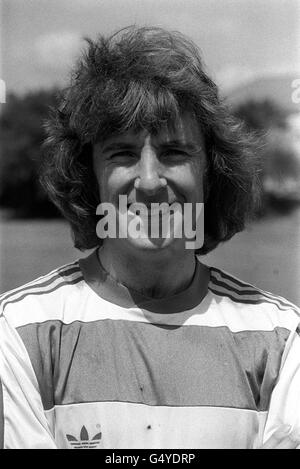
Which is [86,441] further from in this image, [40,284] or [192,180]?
[192,180]

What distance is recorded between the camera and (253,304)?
72.6 inches

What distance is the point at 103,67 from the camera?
180 centimetres

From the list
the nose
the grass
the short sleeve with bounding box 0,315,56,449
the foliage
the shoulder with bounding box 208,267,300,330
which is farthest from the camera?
the foliage

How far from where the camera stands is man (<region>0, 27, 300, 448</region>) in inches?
63.1

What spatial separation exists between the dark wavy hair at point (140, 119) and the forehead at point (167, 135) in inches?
0.6

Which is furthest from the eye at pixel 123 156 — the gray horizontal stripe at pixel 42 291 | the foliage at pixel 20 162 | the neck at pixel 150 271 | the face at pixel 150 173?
the foliage at pixel 20 162

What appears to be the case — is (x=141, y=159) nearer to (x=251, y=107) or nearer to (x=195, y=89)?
(x=195, y=89)

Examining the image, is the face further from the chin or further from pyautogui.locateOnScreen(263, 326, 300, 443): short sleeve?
pyautogui.locateOnScreen(263, 326, 300, 443): short sleeve

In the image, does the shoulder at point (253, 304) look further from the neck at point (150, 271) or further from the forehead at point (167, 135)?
the forehead at point (167, 135)

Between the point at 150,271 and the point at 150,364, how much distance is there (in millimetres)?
276

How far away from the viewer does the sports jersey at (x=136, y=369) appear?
5.22 ft

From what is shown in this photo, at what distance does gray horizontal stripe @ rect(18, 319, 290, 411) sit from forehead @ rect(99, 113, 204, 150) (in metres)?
0.49

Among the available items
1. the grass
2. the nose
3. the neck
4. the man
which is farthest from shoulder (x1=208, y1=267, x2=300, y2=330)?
the grass

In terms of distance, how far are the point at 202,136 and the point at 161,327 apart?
566 mm
